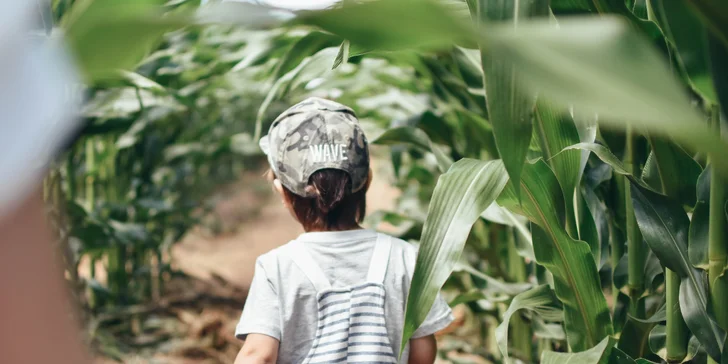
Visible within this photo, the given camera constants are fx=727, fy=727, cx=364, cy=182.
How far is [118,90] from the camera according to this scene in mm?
1374

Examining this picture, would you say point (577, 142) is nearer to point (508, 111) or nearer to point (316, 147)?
point (508, 111)

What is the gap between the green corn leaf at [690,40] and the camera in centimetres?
37

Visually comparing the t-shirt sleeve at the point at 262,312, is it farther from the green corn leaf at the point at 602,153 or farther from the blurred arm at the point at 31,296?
the blurred arm at the point at 31,296

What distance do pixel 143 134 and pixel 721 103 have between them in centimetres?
171

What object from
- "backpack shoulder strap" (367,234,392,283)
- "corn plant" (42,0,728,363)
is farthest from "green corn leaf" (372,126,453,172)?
"backpack shoulder strap" (367,234,392,283)

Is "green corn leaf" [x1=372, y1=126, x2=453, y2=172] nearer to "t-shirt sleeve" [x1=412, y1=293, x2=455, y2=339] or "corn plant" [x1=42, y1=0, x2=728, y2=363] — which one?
"corn plant" [x1=42, y1=0, x2=728, y2=363]

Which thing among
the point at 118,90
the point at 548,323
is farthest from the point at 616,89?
the point at 118,90

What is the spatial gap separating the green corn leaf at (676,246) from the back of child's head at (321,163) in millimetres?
407

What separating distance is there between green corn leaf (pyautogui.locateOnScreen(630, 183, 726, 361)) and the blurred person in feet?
1.45

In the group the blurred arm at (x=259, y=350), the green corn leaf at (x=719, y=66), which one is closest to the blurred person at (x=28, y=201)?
the green corn leaf at (x=719, y=66)

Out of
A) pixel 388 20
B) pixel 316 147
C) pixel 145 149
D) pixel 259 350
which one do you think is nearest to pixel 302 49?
pixel 316 147

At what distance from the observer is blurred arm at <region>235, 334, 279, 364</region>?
33.4 inches

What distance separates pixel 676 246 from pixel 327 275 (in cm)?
45

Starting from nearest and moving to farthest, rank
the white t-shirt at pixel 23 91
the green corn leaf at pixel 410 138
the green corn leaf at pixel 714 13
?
the white t-shirt at pixel 23 91, the green corn leaf at pixel 714 13, the green corn leaf at pixel 410 138
